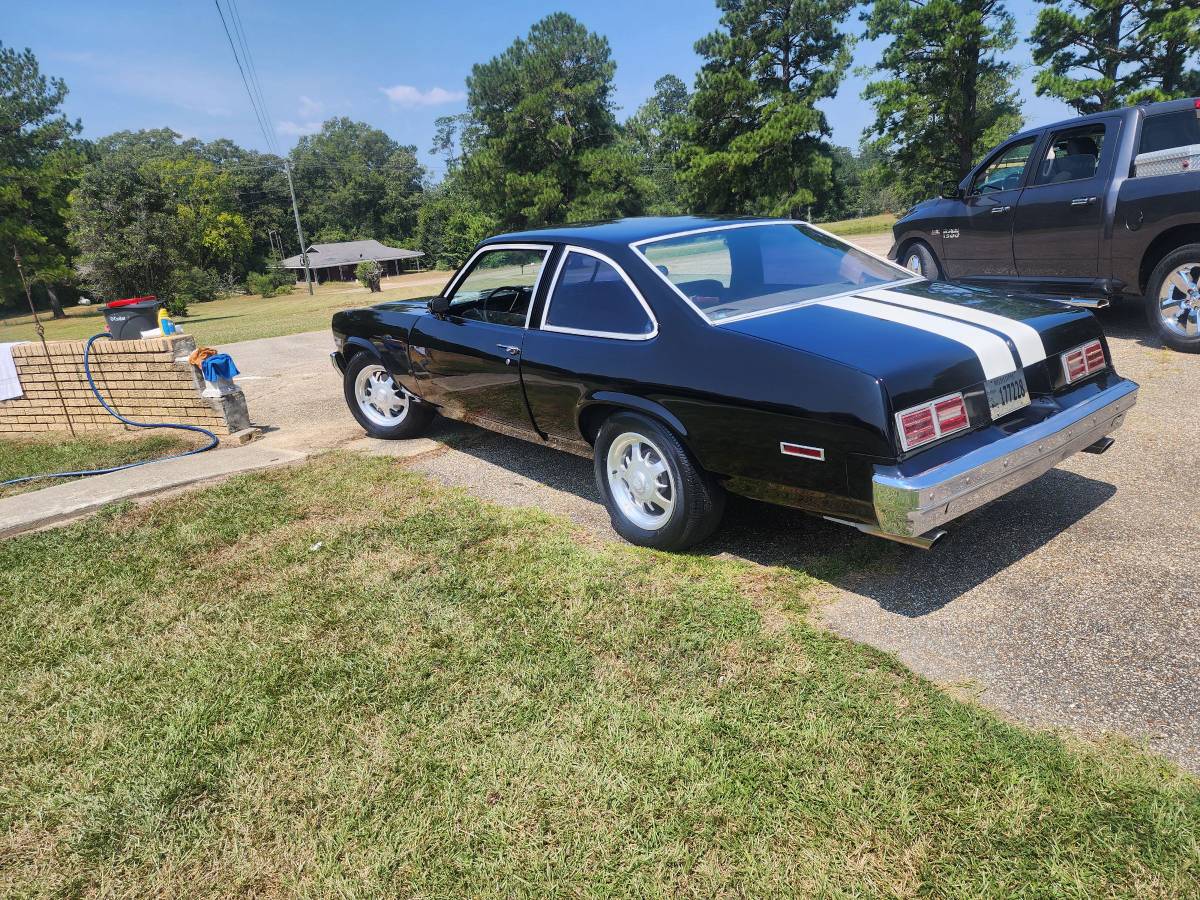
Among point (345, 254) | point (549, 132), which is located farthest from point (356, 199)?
point (549, 132)

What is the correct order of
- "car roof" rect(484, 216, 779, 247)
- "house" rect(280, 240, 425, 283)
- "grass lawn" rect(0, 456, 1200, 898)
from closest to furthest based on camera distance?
"grass lawn" rect(0, 456, 1200, 898) → "car roof" rect(484, 216, 779, 247) → "house" rect(280, 240, 425, 283)

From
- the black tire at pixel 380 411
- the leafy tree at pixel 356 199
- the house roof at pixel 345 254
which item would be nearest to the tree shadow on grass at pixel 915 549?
the black tire at pixel 380 411

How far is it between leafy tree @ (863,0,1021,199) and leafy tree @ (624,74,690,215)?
9358 millimetres

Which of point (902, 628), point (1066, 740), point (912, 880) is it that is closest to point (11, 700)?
point (912, 880)

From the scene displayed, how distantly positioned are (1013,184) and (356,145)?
116652 millimetres

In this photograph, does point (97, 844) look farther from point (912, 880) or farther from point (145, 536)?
point (145, 536)

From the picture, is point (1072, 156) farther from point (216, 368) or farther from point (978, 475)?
point (216, 368)

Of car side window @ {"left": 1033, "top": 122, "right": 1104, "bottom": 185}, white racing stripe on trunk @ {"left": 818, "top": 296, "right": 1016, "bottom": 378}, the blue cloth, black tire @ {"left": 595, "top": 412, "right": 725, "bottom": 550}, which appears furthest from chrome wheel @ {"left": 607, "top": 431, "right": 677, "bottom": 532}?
car side window @ {"left": 1033, "top": 122, "right": 1104, "bottom": 185}

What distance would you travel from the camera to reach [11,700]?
297 centimetres

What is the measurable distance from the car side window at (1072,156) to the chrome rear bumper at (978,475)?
4.58 metres

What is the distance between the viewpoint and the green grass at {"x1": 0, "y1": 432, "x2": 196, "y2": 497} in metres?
6.39

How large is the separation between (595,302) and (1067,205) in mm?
5287

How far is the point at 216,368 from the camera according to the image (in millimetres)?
6664

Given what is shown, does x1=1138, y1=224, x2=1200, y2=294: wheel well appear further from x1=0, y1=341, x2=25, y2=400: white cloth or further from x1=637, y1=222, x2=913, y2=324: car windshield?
x1=0, y1=341, x2=25, y2=400: white cloth
